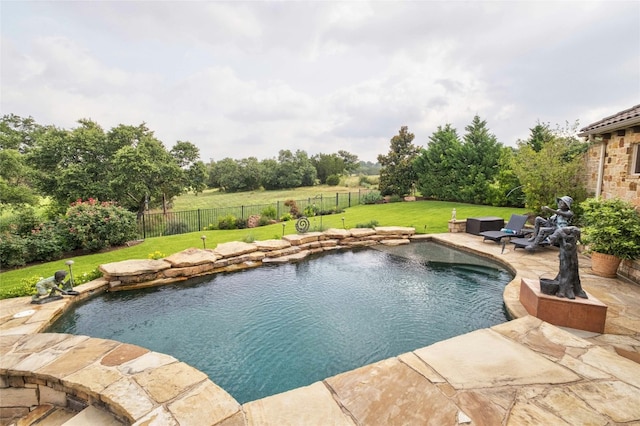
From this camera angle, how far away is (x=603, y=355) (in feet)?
9.21

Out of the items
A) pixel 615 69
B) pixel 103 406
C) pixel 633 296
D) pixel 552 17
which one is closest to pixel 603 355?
pixel 633 296

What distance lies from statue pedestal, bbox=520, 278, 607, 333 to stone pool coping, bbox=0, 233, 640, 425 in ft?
0.45

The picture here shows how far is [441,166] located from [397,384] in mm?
17975

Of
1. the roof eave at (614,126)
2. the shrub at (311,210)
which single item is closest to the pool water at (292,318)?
the roof eave at (614,126)


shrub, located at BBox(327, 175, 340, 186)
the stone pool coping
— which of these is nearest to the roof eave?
the stone pool coping

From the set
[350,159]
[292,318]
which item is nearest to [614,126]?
[292,318]

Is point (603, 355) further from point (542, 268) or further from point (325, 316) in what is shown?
point (542, 268)

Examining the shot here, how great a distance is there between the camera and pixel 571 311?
11.9 feet

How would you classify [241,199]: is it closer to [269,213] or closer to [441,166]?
[269,213]

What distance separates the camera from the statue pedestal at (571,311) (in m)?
3.53

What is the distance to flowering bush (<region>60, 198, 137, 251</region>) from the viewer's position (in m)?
7.52

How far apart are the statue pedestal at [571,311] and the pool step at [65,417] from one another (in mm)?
4824

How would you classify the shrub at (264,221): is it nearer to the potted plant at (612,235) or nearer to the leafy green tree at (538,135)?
the potted plant at (612,235)

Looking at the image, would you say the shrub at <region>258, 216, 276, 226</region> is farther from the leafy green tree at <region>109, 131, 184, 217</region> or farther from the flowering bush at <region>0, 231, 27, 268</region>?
the flowering bush at <region>0, 231, 27, 268</region>
